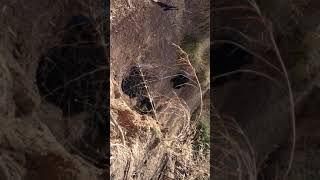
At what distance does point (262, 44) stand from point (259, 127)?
0.24 m

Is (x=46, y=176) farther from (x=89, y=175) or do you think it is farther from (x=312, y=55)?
(x=312, y=55)

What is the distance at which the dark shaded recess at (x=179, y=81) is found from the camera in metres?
1.94

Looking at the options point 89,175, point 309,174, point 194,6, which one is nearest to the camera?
point 309,174

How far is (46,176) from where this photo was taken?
1.38 meters

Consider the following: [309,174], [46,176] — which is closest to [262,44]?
[309,174]

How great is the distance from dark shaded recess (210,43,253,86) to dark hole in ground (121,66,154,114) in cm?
57

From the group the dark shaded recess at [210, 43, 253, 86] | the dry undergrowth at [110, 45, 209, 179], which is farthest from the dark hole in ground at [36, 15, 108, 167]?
the dry undergrowth at [110, 45, 209, 179]

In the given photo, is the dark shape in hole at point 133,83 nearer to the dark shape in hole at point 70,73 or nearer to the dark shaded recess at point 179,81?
the dark shaded recess at point 179,81

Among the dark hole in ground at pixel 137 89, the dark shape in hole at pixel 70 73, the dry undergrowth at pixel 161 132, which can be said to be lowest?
the dry undergrowth at pixel 161 132

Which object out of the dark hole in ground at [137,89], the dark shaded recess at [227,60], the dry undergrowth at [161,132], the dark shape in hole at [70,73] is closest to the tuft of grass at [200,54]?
the dry undergrowth at [161,132]

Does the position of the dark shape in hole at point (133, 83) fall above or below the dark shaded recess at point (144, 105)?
above

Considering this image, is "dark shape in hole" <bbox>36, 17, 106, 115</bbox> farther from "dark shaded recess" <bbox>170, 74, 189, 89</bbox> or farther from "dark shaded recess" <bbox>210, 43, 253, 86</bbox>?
"dark shaded recess" <bbox>170, 74, 189, 89</bbox>

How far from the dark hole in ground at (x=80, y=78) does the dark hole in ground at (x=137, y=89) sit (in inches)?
20.3

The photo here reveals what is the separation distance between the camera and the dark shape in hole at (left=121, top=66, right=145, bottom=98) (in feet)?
6.51
